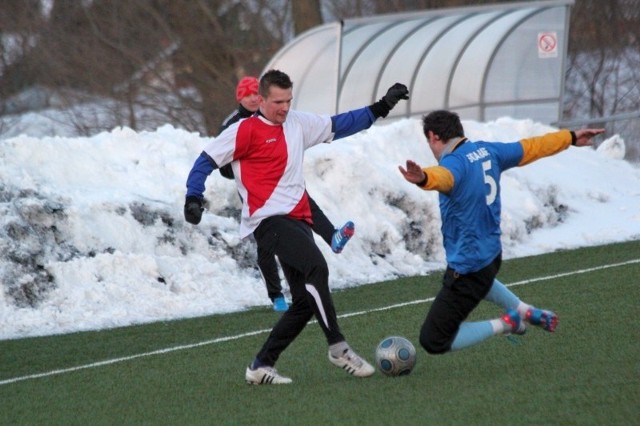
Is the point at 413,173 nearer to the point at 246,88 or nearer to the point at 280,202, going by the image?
the point at 280,202

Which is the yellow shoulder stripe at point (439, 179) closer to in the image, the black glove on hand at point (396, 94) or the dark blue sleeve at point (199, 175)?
the black glove on hand at point (396, 94)

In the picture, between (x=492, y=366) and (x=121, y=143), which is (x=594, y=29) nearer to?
(x=121, y=143)

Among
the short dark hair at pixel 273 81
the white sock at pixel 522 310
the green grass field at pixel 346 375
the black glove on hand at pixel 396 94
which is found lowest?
the green grass field at pixel 346 375

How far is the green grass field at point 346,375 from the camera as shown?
7.23 metres

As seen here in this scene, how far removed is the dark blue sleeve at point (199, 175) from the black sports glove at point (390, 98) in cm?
113

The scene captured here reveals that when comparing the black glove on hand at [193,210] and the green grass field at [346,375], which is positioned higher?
the black glove on hand at [193,210]

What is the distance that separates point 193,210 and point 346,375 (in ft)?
4.87

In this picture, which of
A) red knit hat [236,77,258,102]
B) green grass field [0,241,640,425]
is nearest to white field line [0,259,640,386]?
green grass field [0,241,640,425]

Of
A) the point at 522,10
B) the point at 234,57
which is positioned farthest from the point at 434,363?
the point at 234,57

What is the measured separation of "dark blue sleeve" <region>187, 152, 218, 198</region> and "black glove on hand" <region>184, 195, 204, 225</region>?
5 cm

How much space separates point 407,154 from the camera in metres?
18.1

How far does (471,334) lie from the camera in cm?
805

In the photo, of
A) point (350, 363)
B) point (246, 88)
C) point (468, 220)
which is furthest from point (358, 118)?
point (246, 88)

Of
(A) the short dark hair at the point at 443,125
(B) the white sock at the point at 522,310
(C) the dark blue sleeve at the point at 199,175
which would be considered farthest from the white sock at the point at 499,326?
(C) the dark blue sleeve at the point at 199,175
